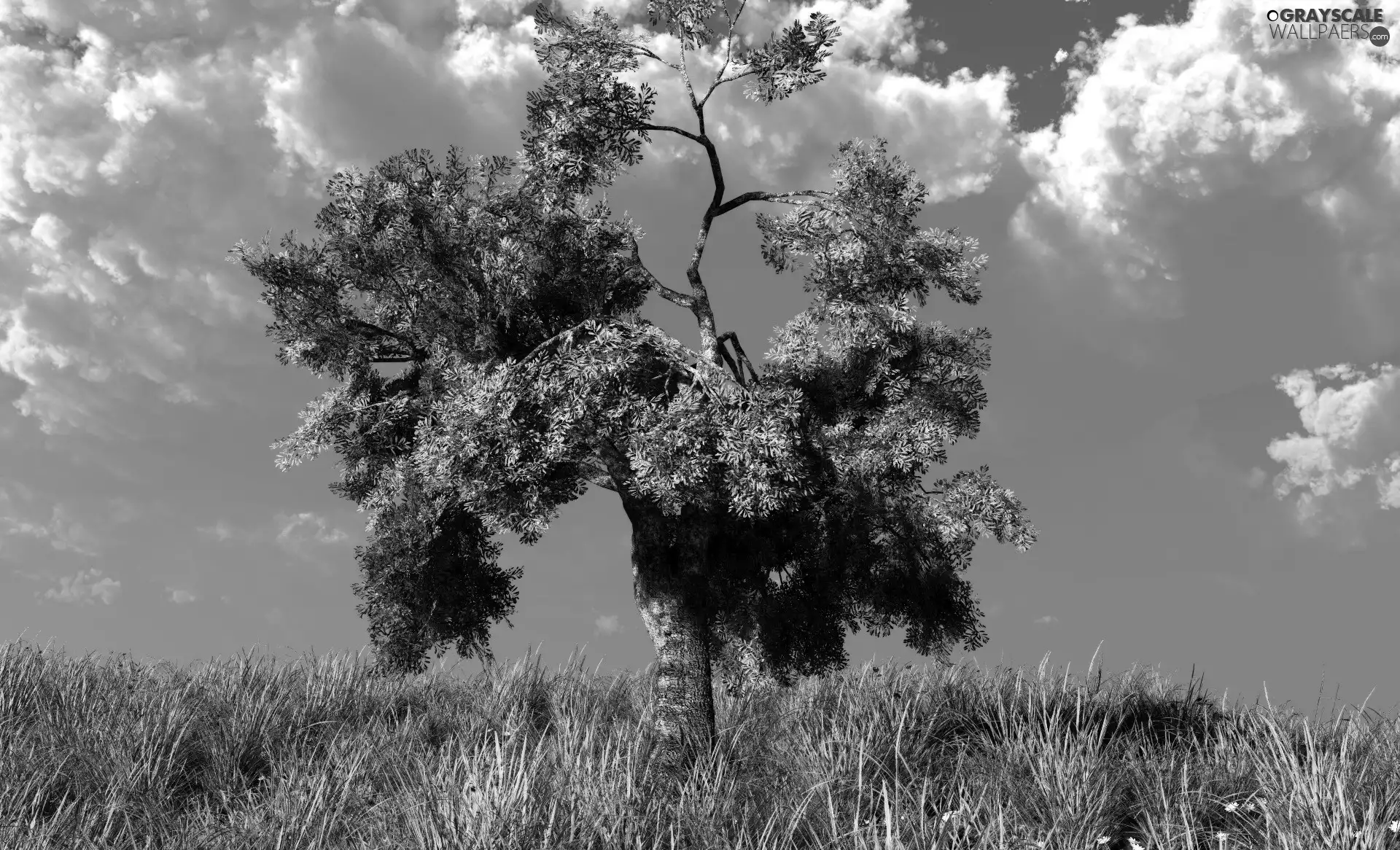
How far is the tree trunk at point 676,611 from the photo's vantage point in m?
15.5

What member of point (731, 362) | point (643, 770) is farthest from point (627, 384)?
point (643, 770)

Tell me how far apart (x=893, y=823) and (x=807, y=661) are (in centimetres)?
928

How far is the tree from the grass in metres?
1.40

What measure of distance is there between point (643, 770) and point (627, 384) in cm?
548

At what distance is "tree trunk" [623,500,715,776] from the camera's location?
15547 millimetres

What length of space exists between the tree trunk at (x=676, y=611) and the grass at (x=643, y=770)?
1054mm

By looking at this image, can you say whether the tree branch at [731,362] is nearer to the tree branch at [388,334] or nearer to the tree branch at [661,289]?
the tree branch at [661,289]

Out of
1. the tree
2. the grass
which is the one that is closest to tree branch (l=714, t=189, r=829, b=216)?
the tree

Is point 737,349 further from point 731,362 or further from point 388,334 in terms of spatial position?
point 388,334

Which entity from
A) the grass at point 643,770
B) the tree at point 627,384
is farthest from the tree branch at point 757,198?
the grass at point 643,770

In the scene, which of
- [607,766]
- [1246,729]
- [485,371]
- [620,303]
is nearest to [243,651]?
[485,371]

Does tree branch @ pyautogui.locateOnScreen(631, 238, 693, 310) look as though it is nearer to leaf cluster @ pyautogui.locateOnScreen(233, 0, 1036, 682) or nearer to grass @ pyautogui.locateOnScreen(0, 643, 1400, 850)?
leaf cluster @ pyautogui.locateOnScreen(233, 0, 1036, 682)

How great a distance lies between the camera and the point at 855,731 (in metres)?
11.9

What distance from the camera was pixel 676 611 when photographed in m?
16.1
